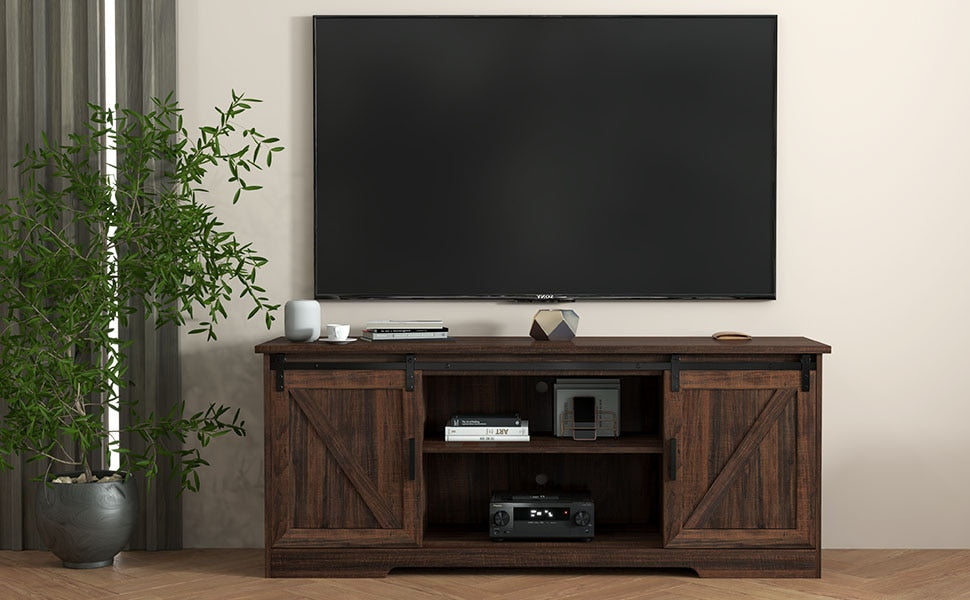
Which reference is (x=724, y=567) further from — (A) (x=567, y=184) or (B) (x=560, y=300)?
(A) (x=567, y=184)

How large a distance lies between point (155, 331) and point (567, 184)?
1.74 m

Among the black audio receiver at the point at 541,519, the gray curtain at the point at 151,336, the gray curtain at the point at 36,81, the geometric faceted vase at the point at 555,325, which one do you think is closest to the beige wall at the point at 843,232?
the gray curtain at the point at 151,336

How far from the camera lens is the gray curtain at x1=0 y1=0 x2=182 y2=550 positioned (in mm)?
3904

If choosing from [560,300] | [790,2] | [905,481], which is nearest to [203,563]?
[560,300]

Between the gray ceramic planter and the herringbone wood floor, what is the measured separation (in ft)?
0.25

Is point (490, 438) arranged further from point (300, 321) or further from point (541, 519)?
point (300, 321)

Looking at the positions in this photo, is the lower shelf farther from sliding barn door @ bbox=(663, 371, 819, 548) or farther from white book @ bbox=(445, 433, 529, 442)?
white book @ bbox=(445, 433, 529, 442)

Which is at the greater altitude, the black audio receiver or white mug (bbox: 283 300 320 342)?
white mug (bbox: 283 300 320 342)

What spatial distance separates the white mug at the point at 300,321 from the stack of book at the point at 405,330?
0.21 meters

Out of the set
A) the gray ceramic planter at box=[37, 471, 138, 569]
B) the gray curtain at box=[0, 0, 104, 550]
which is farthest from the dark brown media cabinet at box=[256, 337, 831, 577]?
the gray curtain at box=[0, 0, 104, 550]

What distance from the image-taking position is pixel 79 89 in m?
3.93

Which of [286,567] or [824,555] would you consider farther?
[824,555]

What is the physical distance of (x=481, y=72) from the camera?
12.8 ft

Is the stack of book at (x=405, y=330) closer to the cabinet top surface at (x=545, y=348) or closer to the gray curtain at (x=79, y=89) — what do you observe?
the cabinet top surface at (x=545, y=348)
